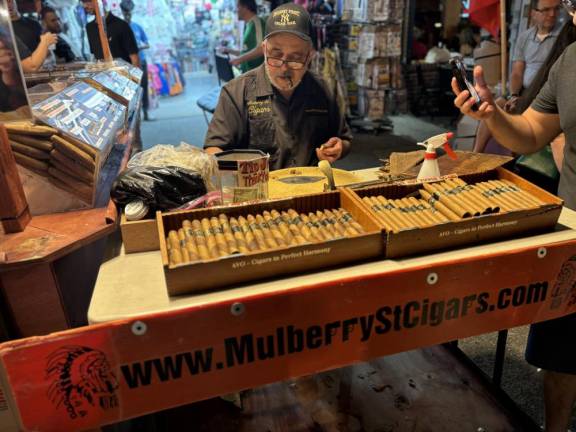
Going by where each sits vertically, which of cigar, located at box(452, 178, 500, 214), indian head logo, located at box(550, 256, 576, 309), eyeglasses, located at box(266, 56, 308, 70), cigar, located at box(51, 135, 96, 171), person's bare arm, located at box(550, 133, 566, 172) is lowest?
indian head logo, located at box(550, 256, 576, 309)

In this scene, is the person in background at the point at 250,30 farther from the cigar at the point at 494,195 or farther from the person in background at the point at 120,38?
the cigar at the point at 494,195

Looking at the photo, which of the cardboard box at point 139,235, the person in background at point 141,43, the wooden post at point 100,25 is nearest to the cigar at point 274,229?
the cardboard box at point 139,235

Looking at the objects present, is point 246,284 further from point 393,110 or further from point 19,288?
point 393,110

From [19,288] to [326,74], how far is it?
5.52 meters

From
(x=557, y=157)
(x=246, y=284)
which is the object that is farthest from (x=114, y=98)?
(x=557, y=157)

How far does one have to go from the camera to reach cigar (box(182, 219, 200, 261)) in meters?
1.14

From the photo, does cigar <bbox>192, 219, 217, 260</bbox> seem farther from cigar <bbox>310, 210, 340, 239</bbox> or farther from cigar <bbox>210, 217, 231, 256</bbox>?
cigar <bbox>310, 210, 340, 239</bbox>

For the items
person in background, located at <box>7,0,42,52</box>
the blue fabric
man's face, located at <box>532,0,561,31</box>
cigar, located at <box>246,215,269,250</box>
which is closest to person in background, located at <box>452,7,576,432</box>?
cigar, located at <box>246,215,269,250</box>

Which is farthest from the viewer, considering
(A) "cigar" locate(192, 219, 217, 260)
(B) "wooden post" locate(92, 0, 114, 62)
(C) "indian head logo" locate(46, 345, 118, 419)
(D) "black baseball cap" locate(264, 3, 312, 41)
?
(B) "wooden post" locate(92, 0, 114, 62)

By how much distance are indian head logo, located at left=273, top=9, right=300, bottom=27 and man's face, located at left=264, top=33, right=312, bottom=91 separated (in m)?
0.05

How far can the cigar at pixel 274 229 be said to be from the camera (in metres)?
1.20

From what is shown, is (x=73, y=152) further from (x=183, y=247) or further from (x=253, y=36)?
(x=253, y=36)

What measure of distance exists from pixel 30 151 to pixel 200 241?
819mm

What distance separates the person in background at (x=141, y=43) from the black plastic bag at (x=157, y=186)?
19.9 ft
